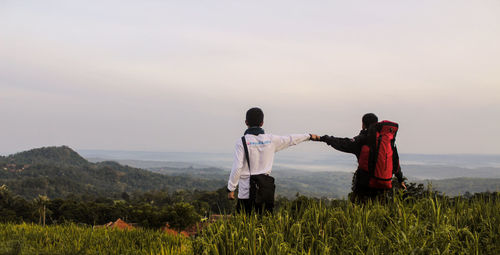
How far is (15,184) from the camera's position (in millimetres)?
147750

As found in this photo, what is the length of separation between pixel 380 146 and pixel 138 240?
4850 millimetres

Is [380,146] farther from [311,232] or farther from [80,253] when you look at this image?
[80,253]

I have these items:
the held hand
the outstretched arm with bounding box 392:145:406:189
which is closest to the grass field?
the outstretched arm with bounding box 392:145:406:189

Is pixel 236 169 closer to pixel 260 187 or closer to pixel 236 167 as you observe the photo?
pixel 236 167

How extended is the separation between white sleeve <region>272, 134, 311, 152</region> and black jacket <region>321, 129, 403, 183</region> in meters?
0.46

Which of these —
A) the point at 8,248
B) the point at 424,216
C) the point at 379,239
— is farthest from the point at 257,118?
the point at 8,248

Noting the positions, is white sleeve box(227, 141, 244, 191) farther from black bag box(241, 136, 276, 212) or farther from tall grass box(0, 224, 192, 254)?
tall grass box(0, 224, 192, 254)

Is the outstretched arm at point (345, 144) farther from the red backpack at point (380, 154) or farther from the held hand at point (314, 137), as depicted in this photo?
the red backpack at point (380, 154)

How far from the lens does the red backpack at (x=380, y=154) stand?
18.5 feet

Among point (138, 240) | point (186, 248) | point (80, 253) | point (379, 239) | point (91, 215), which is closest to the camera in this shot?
point (379, 239)

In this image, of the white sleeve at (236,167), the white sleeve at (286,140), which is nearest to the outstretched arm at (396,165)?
the white sleeve at (286,140)

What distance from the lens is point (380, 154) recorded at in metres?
5.64

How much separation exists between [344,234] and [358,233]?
0.65ft

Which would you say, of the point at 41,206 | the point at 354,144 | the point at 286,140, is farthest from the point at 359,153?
the point at 41,206
